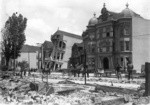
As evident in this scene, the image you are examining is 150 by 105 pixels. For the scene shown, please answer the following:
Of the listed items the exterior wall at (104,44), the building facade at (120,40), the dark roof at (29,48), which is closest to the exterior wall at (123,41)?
the building facade at (120,40)

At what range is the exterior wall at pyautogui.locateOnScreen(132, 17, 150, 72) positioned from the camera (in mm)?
49906

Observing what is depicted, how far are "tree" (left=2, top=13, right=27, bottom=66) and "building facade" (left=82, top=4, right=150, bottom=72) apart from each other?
15.7m

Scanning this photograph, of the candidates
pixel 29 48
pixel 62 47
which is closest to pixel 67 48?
pixel 62 47

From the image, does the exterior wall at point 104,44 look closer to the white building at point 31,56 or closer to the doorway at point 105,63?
the doorway at point 105,63

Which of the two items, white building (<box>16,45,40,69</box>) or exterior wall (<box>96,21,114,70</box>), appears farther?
white building (<box>16,45,40,69</box>)

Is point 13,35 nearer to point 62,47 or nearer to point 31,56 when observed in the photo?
point 62,47

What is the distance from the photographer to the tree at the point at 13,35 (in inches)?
1683

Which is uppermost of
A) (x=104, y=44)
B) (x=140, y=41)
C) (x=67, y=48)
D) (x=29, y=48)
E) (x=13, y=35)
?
(x=29, y=48)

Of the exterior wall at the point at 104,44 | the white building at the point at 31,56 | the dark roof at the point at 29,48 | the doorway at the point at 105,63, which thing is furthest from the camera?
the dark roof at the point at 29,48

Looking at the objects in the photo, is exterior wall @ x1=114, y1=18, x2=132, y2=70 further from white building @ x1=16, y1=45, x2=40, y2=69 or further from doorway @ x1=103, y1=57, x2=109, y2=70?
white building @ x1=16, y1=45, x2=40, y2=69

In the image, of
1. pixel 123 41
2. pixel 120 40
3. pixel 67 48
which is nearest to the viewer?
pixel 123 41

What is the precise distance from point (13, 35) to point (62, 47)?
103 ft

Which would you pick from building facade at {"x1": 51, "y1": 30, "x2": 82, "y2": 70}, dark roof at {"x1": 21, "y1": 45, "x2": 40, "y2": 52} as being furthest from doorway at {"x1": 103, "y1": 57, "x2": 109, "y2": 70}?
dark roof at {"x1": 21, "y1": 45, "x2": 40, "y2": 52}

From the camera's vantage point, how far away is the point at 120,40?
5138cm
